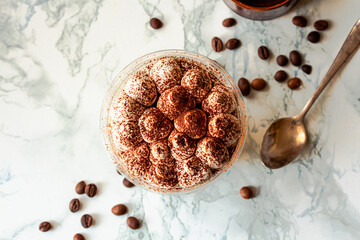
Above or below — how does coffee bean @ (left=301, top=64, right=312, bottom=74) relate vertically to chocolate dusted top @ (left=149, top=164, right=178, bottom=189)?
above

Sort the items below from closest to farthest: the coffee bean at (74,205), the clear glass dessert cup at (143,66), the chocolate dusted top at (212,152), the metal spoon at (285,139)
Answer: the chocolate dusted top at (212,152) → the clear glass dessert cup at (143,66) → the metal spoon at (285,139) → the coffee bean at (74,205)

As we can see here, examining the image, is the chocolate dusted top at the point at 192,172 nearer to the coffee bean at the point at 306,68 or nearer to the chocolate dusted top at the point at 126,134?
the chocolate dusted top at the point at 126,134

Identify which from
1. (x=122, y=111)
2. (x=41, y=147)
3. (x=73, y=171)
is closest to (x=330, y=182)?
(x=122, y=111)

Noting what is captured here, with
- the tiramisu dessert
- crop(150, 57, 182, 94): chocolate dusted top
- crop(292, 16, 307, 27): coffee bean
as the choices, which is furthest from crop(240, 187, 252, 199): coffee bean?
crop(292, 16, 307, 27): coffee bean

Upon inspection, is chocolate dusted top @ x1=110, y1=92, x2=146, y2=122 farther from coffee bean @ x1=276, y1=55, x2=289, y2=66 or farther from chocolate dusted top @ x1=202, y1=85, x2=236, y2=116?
coffee bean @ x1=276, y1=55, x2=289, y2=66

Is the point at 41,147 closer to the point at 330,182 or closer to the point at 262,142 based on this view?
the point at 262,142

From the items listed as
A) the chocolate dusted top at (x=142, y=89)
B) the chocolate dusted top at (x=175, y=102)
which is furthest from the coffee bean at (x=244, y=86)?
the chocolate dusted top at (x=142, y=89)

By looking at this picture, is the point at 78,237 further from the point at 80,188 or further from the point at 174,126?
the point at 174,126
